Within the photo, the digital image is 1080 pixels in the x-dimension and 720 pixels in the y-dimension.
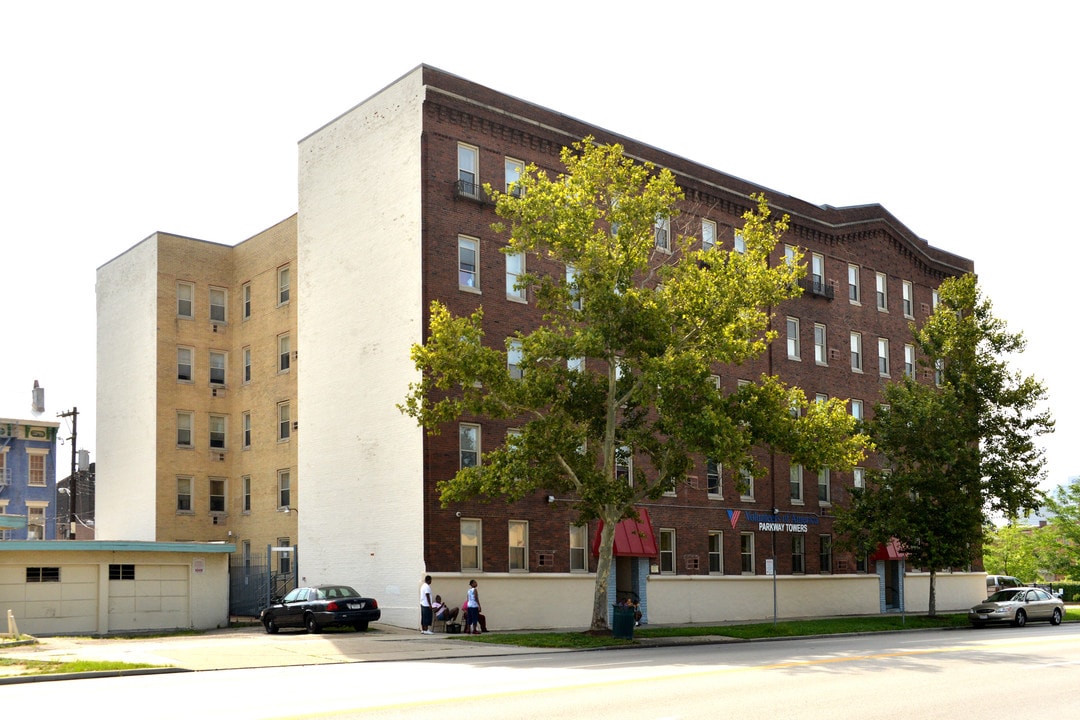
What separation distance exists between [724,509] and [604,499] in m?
17.3

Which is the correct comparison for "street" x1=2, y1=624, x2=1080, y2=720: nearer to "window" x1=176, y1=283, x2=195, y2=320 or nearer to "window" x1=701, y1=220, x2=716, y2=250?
"window" x1=701, y1=220, x2=716, y2=250

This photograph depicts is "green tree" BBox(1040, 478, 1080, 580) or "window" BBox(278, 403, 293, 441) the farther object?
"green tree" BBox(1040, 478, 1080, 580)

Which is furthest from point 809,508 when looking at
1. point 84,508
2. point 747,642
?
point 84,508

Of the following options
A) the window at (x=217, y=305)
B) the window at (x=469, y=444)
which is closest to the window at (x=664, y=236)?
the window at (x=469, y=444)

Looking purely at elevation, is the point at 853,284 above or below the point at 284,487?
above

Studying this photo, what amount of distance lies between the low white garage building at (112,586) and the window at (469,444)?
9654 millimetres

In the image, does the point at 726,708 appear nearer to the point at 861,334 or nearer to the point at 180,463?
the point at 180,463

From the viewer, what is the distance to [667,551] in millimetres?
42812

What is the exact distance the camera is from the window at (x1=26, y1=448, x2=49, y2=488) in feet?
245

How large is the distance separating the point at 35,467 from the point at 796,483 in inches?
2008

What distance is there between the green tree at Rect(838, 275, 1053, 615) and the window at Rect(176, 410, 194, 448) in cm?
2720

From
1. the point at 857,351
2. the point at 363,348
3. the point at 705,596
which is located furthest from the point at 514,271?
the point at 857,351

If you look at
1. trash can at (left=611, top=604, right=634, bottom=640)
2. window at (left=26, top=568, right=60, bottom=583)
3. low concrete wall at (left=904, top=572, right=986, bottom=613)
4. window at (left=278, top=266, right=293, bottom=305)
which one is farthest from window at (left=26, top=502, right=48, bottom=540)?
trash can at (left=611, top=604, right=634, bottom=640)

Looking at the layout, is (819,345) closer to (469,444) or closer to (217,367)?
(469,444)
